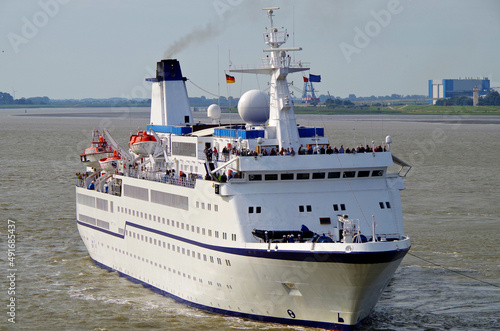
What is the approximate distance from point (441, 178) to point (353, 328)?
132 ft

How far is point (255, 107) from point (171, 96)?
947 centimetres

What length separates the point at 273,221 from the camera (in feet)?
91.1

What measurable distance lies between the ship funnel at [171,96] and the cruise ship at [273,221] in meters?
5.92

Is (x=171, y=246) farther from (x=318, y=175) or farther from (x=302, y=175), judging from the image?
(x=318, y=175)

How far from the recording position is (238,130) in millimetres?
31031

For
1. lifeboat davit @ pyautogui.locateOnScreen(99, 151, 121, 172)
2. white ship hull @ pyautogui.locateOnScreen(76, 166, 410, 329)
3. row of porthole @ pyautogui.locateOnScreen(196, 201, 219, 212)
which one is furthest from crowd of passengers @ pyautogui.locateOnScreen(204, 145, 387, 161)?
lifeboat davit @ pyautogui.locateOnScreen(99, 151, 121, 172)

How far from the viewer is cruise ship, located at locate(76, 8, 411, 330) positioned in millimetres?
26219

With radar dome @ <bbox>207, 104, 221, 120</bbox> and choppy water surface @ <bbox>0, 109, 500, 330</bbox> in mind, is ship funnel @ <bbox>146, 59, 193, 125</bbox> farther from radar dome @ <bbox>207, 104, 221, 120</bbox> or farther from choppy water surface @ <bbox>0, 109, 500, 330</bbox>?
choppy water surface @ <bbox>0, 109, 500, 330</bbox>

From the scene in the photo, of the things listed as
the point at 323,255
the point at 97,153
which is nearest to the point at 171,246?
the point at 323,255

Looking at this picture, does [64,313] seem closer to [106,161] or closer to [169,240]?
[169,240]

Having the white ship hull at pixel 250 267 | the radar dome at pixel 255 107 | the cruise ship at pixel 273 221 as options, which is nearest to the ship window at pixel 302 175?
the cruise ship at pixel 273 221

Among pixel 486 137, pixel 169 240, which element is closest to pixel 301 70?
pixel 169 240

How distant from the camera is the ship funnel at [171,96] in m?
40.8

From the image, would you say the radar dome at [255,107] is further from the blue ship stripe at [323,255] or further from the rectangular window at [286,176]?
Answer: the blue ship stripe at [323,255]
